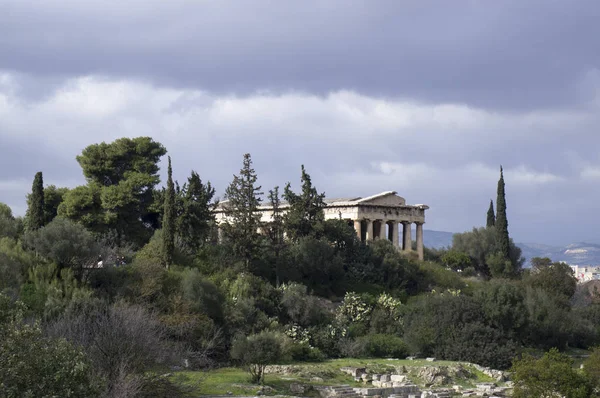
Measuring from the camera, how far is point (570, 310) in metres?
58.0

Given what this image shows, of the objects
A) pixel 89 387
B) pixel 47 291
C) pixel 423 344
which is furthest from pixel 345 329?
pixel 89 387

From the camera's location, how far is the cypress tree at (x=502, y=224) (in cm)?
7138

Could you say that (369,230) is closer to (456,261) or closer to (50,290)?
(456,261)

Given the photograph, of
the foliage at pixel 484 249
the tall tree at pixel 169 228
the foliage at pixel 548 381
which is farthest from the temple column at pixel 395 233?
the foliage at pixel 548 381

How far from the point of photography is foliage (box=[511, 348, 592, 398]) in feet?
100.0

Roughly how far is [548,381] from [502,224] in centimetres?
4322

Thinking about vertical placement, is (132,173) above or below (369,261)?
above

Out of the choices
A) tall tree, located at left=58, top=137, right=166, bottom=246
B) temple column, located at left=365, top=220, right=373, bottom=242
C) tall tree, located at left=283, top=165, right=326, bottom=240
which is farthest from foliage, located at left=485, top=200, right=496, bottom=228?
tall tree, located at left=58, top=137, right=166, bottom=246

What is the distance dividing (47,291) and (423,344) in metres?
20.2

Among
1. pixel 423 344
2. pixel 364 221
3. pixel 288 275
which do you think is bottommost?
pixel 423 344

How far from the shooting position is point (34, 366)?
19594 millimetres

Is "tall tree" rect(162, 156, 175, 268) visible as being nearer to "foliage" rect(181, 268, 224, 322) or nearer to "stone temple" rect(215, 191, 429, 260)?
"foliage" rect(181, 268, 224, 322)

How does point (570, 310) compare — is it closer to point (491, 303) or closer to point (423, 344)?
point (491, 303)

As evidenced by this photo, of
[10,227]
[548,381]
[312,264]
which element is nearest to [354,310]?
[312,264]
